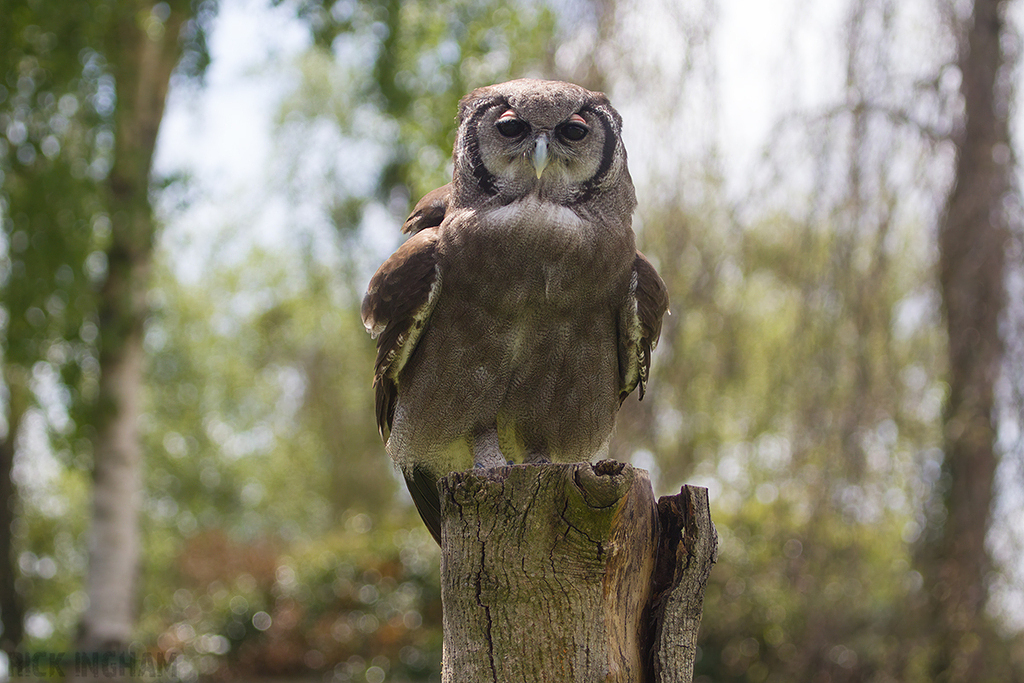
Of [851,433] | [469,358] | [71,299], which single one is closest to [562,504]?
[469,358]

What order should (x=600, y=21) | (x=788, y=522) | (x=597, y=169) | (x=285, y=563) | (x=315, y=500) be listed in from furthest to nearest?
(x=315, y=500) → (x=285, y=563) → (x=788, y=522) → (x=600, y=21) → (x=597, y=169)

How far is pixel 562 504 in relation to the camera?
6.59ft

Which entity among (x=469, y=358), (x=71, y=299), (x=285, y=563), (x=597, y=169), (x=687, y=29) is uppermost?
(x=687, y=29)

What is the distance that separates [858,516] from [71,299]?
196 inches

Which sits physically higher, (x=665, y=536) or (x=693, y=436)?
(x=693, y=436)

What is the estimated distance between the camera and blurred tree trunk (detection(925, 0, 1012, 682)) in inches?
177

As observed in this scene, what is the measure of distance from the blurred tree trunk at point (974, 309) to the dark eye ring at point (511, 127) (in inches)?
121

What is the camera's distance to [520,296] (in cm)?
259

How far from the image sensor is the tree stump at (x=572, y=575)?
199 cm

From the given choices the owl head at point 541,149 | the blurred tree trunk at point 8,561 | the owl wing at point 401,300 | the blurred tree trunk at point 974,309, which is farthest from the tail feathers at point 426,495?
the blurred tree trunk at point 8,561

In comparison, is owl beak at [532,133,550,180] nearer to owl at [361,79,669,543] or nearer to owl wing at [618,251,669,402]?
owl at [361,79,669,543]

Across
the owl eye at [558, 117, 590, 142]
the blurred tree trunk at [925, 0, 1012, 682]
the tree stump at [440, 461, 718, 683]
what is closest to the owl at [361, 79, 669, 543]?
the owl eye at [558, 117, 590, 142]

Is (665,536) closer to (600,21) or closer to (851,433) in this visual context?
(851,433)

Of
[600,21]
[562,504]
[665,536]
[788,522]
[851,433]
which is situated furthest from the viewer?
[788,522]
